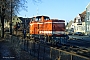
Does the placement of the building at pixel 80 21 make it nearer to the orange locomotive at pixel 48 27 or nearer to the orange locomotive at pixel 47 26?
the orange locomotive at pixel 47 26

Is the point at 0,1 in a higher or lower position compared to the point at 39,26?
higher

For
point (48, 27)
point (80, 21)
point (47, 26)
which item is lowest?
point (48, 27)

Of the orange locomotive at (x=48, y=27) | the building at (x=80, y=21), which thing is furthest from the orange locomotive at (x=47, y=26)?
the building at (x=80, y=21)

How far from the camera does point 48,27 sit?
32031 mm

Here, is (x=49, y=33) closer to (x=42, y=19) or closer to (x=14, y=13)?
(x=42, y=19)

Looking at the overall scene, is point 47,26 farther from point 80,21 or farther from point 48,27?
point 80,21

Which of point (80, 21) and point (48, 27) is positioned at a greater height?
point (80, 21)

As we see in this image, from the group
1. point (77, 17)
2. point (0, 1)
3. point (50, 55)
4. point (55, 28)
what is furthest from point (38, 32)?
point (77, 17)

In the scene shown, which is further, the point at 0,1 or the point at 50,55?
the point at 0,1

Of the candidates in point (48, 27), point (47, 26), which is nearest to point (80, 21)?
point (47, 26)

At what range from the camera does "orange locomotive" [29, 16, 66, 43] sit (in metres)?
31.6

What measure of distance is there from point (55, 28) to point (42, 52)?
55.0 feet

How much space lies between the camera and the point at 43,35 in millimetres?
32594

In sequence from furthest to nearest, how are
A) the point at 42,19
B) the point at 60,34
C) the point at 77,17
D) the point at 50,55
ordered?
the point at 77,17 → the point at 42,19 → the point at 60,34 → the point at 50,55
